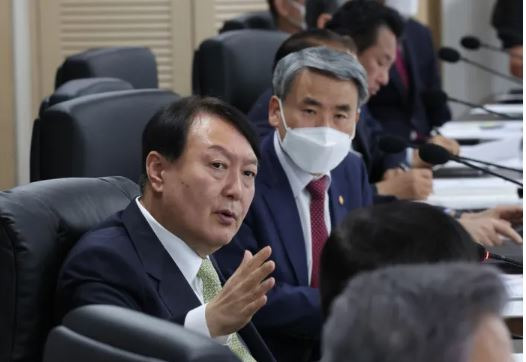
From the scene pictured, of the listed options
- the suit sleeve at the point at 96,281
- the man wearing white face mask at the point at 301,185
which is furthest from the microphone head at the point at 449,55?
the suit sleeve at the point at 96,281

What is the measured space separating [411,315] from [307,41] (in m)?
2.01

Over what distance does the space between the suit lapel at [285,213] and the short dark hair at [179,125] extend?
17.1 inches

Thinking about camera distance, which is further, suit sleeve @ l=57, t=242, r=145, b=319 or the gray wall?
the gray wall

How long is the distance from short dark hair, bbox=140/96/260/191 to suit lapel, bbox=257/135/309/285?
0.43 metres

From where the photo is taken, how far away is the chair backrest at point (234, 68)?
384cm

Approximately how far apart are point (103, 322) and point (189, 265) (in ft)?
2.59

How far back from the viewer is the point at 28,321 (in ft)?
5.41

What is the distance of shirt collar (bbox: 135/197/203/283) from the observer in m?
1.84

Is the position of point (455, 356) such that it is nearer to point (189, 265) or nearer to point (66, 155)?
point (189, 265)

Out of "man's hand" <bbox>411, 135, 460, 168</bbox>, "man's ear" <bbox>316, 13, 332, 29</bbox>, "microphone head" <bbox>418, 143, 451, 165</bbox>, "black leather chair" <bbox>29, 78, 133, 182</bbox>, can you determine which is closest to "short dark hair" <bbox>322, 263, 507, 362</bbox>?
"black leather chair" <bbox>29, 78, 133, 182</bbox>

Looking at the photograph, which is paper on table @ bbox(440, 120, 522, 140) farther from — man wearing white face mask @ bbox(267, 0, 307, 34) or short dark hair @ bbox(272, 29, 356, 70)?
short dark hair @ bbox(272, 29, 356, 70)

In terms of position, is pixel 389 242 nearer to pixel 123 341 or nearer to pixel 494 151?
pixel 123 341

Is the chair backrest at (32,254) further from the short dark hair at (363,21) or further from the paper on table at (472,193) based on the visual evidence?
the short dark hair at (363,21)

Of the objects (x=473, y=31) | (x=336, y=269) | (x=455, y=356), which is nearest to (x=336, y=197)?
(x=336, y=269)
